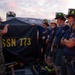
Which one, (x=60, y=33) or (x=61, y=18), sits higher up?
(x=61, y=18)

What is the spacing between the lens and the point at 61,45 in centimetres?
550

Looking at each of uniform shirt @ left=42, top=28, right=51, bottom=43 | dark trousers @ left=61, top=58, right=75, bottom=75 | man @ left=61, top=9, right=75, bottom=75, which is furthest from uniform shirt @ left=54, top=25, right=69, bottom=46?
uniform shirt @ left=42, top=28, right=51, bottom=43

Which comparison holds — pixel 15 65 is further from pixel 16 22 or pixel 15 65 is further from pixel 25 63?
pixel 16 22

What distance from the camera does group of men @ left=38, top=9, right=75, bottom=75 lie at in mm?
3977

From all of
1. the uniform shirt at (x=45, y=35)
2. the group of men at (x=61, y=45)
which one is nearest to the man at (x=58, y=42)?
the group of men at (x=61, y=45)

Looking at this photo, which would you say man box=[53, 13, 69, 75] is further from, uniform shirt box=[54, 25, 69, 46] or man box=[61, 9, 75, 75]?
man box=[61, 9, 75, 75]

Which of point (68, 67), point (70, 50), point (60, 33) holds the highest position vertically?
point (60, 33)

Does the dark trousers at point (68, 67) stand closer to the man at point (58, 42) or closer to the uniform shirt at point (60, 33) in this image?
the man at point (58, 42)

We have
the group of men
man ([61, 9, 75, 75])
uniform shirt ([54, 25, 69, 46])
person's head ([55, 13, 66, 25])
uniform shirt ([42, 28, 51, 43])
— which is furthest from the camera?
uniform shirt ([42, 28, 51, 43])

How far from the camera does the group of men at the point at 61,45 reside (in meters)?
3.98

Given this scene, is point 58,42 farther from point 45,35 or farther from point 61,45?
point 45,35

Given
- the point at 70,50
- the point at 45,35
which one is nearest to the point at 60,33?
the point at 70,50

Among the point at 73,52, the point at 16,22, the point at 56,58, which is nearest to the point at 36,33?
the point at 16,22

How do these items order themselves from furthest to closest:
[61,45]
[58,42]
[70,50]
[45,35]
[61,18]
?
[45,35] → [61,18] → [58,42] → [61,45] → [70,50]
